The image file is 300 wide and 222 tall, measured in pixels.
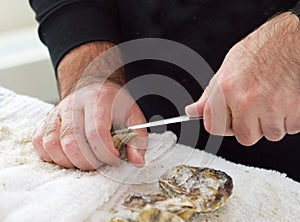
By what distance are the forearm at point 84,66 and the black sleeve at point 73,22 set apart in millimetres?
12

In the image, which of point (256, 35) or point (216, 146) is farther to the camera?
point (216, 146)

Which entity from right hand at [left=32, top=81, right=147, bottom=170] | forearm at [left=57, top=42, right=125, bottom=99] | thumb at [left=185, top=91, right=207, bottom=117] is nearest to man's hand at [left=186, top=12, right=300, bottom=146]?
thumb at [left=185, top=91, right=207, bottom=117]

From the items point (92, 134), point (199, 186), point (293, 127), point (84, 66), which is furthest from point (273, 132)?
point (84, 66)

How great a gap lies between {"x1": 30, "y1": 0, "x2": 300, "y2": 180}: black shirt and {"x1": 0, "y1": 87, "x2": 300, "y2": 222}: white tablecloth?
0.54ft

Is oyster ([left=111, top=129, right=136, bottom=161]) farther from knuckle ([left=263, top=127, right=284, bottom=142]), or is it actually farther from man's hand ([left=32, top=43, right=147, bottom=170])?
knuckle ([left=263, top=127, right=284, bottom=142])

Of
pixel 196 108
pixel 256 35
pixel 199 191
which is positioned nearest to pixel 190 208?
pixel 199 191

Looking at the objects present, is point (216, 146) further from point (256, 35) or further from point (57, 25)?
point (57, 25)

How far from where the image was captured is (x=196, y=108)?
66 cm

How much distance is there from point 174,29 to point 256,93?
29 cm

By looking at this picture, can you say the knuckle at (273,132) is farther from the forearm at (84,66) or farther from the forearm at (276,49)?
the forearm at (84,66)

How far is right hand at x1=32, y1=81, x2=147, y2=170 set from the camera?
2.25ft

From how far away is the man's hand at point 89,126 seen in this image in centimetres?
69

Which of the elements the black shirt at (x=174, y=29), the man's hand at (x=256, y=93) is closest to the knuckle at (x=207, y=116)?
the man's hand at (x=256, y=93)

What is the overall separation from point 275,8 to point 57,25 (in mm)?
372
